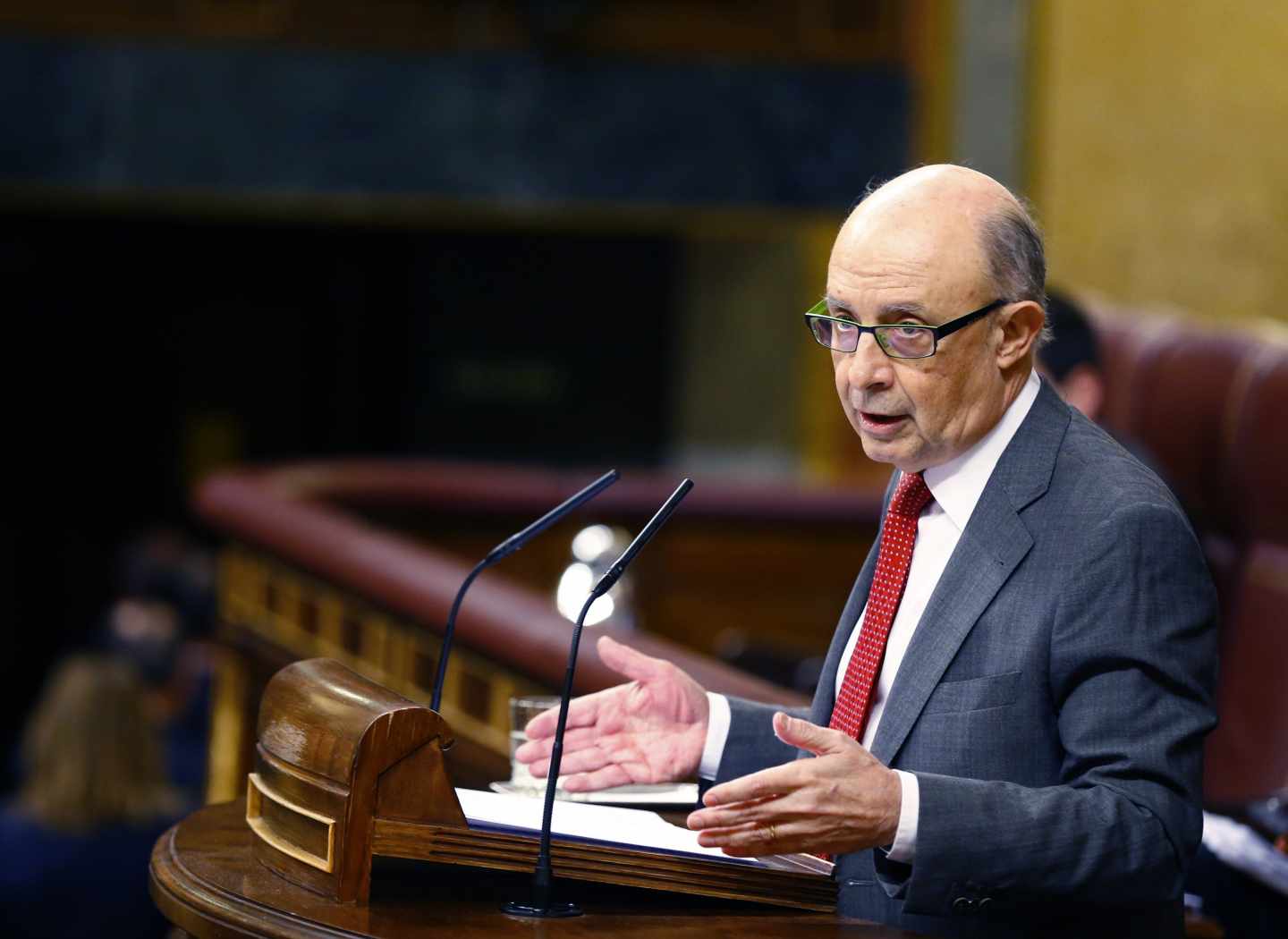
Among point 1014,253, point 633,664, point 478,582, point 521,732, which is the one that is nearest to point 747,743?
point 633,664

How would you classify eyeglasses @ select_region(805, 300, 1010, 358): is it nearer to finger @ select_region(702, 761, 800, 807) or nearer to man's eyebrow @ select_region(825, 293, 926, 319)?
man's eyebrow @ select_region(825, 293, 926, 319)

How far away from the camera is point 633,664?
1.72m

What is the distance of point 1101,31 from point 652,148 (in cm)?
156

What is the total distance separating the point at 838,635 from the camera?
1757 millimetres

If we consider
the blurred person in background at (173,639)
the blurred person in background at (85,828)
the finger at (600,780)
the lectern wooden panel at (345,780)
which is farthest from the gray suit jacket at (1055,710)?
the blurred person in background at (173,639)

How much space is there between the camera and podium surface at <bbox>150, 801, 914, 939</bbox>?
144cm

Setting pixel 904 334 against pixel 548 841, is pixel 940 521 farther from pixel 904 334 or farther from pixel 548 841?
pixel 548 841

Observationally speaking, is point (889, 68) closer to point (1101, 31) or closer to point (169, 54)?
point (1101, 31)

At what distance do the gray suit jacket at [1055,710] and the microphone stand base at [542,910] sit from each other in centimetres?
24

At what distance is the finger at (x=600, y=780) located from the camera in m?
1.73

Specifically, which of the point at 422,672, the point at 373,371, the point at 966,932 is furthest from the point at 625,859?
the point at 373,371

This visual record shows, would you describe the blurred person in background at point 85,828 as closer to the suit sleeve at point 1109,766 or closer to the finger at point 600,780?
the finger at point 600,780

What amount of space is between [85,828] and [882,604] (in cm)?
275

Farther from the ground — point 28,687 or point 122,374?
point 122,374
